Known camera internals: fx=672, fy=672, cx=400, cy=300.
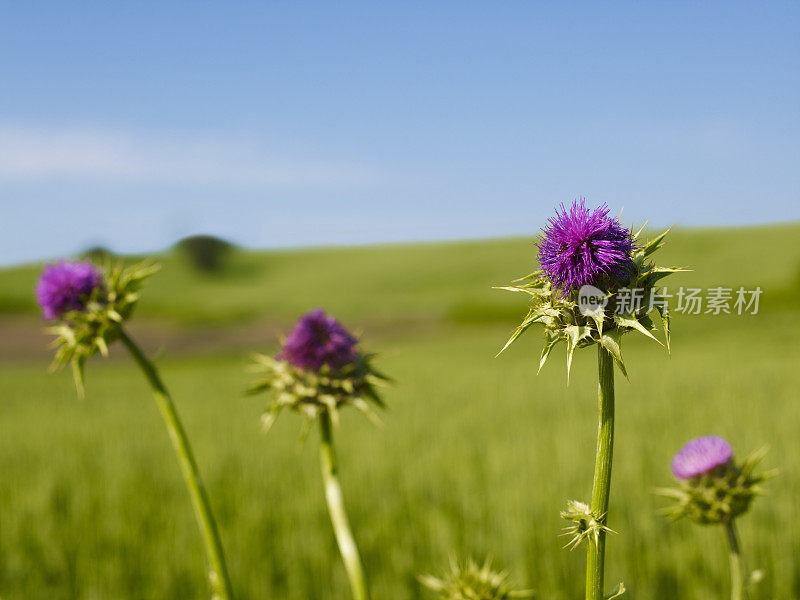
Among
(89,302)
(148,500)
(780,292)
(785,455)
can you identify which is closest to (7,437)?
(148,500)

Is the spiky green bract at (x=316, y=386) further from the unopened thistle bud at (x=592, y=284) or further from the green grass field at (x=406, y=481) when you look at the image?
the green grass field at (x=406, y=481)

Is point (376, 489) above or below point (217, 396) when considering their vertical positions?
above

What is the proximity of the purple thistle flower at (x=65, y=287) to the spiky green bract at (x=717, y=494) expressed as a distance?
2929mm

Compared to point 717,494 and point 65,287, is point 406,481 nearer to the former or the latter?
point 717,494

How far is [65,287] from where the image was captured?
11.3 feet

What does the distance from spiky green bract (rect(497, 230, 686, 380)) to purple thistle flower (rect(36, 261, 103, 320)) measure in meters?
2.30

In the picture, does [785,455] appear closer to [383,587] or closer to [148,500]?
[383,587]

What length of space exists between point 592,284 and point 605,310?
0.13m

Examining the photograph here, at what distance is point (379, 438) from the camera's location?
48.9 ft

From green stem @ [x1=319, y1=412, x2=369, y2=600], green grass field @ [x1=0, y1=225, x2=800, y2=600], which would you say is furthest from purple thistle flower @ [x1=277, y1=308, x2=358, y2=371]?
green grass field @ [x1=0, y1=225, x2=800, y2=600]

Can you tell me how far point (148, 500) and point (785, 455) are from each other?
10437mm

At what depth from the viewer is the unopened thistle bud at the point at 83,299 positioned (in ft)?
10.7

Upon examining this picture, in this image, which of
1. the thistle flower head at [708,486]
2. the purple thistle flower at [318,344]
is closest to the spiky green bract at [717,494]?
the thistle flower head at [708,486]

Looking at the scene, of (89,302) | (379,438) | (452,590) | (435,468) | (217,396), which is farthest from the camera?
(217,396)
